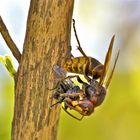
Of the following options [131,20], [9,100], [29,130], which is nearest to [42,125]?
[29,130]

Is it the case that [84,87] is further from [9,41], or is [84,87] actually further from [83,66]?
[9,41]

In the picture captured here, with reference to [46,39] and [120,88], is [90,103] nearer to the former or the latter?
[46,39]

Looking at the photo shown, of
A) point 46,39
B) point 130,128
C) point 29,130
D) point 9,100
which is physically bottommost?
point 130,128

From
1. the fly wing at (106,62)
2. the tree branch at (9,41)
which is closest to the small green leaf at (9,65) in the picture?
the tree branch at (9,41)

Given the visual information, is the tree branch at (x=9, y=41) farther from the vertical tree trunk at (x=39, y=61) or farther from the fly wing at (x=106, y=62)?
the fly wing at (x=106, y=62)

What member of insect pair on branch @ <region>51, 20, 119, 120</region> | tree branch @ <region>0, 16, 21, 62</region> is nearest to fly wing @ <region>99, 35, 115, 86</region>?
insect pair on branch @ <region>51, 20, 119, 120</region>

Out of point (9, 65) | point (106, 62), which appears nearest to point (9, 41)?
point (9, 65)
